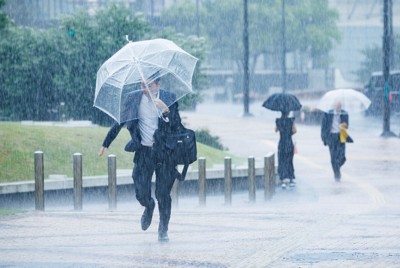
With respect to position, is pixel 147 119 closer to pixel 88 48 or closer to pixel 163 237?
pixel 163 237

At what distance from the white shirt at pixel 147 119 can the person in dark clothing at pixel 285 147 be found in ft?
34.4

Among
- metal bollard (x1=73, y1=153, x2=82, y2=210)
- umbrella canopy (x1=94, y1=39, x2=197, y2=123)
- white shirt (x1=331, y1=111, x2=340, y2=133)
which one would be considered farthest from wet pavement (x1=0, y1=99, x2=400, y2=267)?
white shirt (x1=331, y1=111, x2=340, y2=133)

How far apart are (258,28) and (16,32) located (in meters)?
50.4

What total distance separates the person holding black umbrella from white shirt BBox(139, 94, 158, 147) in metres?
10.2

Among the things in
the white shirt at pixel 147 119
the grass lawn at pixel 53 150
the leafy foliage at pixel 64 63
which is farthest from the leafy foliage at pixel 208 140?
the white shirt at pixel 147 119

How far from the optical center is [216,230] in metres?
11.7

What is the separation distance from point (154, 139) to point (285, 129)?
35.3 ft

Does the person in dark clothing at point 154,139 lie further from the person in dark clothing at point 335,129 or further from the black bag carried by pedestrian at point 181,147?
the person in dark clothing at point 335,129

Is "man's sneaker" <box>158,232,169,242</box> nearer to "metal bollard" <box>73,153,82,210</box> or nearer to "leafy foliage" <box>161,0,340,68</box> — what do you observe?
"metal bollard" <box>73,153,82,210</box>

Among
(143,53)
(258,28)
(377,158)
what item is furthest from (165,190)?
(258,28)

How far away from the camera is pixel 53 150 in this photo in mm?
22609

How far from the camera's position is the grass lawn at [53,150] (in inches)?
827

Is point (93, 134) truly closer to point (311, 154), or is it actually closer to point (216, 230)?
point (311, 154)

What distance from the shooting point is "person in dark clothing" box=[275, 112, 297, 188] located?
2108 cm
